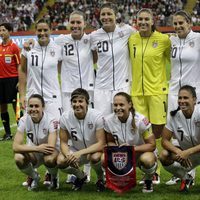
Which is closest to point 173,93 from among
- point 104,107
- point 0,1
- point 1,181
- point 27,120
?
point 104,107

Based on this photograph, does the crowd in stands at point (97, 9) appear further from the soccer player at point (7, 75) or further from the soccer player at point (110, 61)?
the soccer player at point (110, 61)

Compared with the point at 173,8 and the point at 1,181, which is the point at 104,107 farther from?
the point at 173,8

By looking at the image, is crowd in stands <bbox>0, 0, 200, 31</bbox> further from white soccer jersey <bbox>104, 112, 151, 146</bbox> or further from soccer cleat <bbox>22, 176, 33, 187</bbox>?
white soccer jersey <bbox>104, 112, 151, 146</bbox>

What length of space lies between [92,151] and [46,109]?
3.50 ft

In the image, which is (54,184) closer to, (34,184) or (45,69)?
(34,184)

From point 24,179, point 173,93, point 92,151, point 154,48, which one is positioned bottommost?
point 24,179

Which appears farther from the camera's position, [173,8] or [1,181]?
[173,8]

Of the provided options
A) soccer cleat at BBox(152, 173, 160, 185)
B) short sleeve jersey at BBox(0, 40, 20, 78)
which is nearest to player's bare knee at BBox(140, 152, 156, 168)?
soccer cleat at BBox(152, 173, 160, 185)

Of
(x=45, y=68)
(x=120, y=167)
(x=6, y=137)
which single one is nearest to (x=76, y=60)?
(x=45, y=68)

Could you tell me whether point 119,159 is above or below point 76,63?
below

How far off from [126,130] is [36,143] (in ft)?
3.50

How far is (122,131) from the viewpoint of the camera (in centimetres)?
582

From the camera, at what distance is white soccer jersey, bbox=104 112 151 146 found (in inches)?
227

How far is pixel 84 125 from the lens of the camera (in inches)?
233
